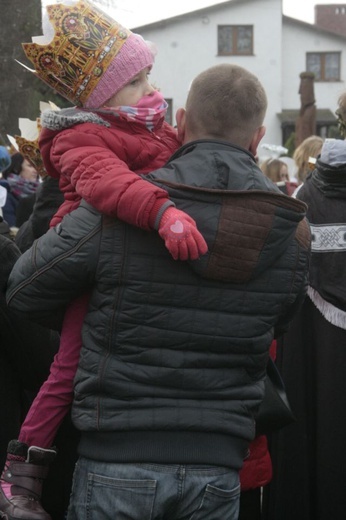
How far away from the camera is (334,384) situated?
4.45 metres

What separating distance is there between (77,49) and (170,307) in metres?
0.86

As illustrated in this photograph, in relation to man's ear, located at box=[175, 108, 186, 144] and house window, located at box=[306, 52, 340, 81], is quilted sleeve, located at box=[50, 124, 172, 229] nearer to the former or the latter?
man's ear, located at box=[175, 108, 186, 144]

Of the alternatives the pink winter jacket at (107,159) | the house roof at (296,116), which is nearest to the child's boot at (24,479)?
the pink winter jacket at (107,159)

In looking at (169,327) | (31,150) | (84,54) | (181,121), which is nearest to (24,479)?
(169,327)

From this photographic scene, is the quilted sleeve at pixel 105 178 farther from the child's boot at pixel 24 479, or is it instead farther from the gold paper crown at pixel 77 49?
the child's boot at pixel 24 479

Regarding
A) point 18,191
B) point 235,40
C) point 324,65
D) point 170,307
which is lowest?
point 18,191

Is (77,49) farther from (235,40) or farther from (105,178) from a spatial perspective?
(235,40)

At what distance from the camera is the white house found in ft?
146

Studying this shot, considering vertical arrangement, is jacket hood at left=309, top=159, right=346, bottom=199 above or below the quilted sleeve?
below

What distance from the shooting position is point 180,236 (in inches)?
93.0

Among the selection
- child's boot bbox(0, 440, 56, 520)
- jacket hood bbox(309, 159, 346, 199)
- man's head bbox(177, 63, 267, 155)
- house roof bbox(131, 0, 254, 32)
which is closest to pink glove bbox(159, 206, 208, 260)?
man's head bbox(177, 63, 267, 155)

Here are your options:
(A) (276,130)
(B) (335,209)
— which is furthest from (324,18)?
(B) (335,209)

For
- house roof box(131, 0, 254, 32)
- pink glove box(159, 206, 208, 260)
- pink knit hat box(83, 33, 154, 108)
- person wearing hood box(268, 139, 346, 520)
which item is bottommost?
person wearing hood box(268, 139, 346, 520)

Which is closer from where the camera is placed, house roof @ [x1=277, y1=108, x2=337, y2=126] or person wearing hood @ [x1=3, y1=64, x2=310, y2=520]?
person wearing hood @ [x1=3, y1=64, x2=310, y2=520]
